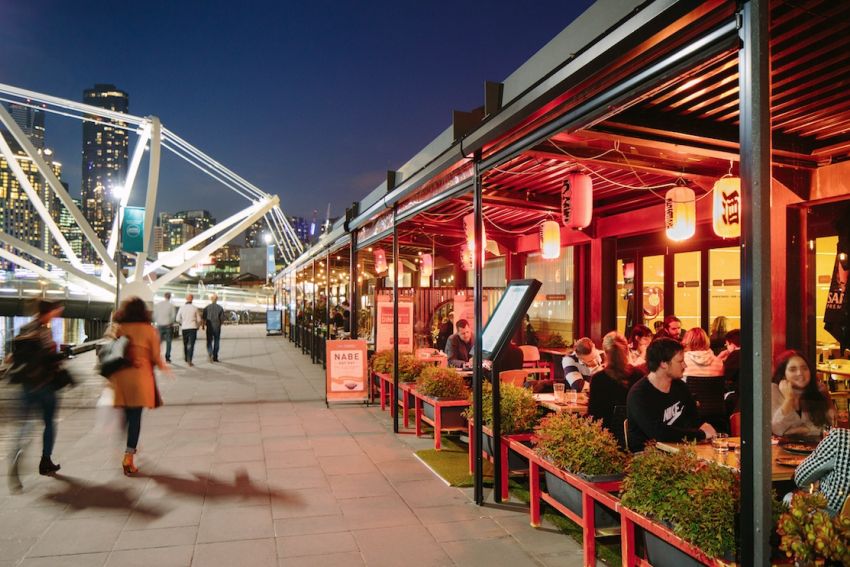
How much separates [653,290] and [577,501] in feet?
30.0

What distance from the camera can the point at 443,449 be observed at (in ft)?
23.8

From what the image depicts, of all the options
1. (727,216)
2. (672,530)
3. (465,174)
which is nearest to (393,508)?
(672,530)

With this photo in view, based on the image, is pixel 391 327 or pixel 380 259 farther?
pixel 380 259

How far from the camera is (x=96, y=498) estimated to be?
538 cm

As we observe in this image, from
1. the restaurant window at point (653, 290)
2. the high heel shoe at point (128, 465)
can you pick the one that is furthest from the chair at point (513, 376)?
the restaurant window at point (653, 290)

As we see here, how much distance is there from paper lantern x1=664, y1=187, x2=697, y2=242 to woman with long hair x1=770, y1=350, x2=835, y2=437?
364 cm

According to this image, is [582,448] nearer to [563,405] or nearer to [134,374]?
[563,405]

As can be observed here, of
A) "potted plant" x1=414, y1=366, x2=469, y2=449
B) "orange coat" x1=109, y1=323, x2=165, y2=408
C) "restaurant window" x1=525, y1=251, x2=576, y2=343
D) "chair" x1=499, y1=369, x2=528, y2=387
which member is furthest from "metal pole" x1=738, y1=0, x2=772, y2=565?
"restaurant window" x1=525, y1=251, x2=576, y2=343

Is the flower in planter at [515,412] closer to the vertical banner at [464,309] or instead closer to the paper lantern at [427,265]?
the vertical banner at [464,309]

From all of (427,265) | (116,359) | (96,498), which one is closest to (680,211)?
(116,359)

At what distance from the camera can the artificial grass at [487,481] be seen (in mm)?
4371

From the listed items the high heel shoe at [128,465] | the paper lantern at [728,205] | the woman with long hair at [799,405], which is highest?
the paper lantern at [728,205]

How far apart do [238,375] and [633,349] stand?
30.5 ft

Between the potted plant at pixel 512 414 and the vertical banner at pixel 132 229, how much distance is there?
710 inches
